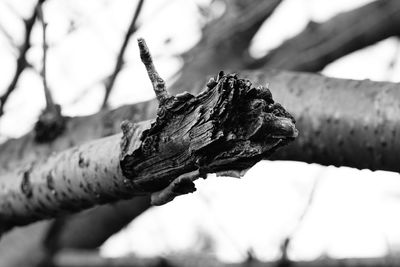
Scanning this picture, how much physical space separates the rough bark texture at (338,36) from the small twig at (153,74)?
152 cm

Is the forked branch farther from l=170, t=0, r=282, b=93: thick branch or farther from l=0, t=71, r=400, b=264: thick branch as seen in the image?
l=170, t=0, r=282, b=93: thick branch

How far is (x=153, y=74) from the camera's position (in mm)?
978

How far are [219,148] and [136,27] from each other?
0.88 m

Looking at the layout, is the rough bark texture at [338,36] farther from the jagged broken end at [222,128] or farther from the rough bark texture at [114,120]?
the jagged broken end at [222,128]

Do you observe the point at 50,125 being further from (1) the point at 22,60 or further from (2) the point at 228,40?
(2) the point at 228,40

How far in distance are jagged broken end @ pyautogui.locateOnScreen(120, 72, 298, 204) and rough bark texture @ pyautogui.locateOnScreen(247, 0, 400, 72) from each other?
155 centimetres

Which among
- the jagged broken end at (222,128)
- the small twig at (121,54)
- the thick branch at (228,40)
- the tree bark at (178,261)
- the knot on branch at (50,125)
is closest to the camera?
the jagged broken end at (222,128)

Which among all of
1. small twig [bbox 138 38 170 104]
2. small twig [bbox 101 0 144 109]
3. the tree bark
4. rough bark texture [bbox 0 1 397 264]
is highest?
small twig [bbox 138 38 170 104]

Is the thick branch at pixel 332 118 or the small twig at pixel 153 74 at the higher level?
the small twig at pixel 153 74

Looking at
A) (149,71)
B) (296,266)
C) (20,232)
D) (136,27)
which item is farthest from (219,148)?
(20,232)

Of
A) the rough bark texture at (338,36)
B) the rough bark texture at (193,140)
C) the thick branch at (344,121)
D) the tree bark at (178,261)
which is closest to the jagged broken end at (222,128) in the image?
the rough bark texture at (193,140)

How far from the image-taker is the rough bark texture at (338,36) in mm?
2367

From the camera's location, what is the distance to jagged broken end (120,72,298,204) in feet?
2.86

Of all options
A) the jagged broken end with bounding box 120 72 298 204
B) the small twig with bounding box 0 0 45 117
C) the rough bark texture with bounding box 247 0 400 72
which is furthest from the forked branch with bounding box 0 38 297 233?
the rough bark texture with bounding box 247 0 400 72
